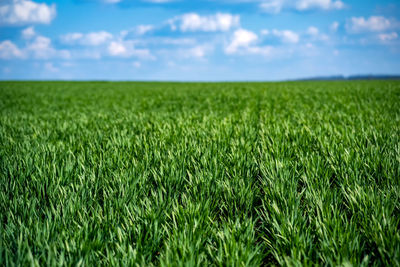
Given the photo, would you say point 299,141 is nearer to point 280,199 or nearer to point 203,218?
point 280,199

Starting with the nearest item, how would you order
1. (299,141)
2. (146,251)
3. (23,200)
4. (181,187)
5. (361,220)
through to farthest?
(146,251)
(361,220)
(23,200)
(181,187)
(299,141)

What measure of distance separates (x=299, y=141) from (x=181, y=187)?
7.17 feet

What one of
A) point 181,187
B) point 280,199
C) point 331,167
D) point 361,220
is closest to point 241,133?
point 331,167

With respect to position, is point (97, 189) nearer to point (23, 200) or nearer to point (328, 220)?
point (23, 200)

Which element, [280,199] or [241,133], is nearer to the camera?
[280,199]

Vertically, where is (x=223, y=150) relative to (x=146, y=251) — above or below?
above

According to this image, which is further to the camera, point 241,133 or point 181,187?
point 241,133

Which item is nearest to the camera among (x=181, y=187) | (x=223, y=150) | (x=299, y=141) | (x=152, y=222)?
(x=152, y=222)

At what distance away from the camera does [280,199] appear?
231cm

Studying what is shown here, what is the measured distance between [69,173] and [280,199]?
83.3 inches

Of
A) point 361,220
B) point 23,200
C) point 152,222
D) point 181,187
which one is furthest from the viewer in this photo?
point 181,187

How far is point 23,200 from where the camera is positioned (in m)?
2.27

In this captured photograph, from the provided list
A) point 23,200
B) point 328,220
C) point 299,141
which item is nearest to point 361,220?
point 328,220

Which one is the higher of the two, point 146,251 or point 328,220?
point 328,220
